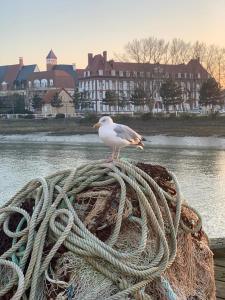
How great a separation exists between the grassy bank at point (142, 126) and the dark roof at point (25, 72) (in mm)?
64527

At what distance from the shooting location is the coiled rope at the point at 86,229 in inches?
94.7

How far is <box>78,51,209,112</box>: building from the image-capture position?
301ft

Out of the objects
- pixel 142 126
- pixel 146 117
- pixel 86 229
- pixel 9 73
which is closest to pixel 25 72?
pixel 9 73

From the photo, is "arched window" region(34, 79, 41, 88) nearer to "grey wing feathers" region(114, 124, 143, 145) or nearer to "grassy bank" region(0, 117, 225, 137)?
"grassy bank" region(0, 117, 225, 137)

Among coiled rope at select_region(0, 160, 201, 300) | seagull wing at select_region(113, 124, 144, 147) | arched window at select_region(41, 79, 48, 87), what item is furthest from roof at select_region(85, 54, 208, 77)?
coiled rope at select_region(0, 160, 201, 300)

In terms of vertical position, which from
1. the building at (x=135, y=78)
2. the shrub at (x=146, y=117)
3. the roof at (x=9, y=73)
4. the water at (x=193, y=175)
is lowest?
the water at (x=193, y=175)

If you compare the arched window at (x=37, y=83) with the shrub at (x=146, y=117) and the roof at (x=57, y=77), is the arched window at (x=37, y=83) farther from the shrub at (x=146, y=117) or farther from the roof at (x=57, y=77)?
the shrub at (x=146, y=117)

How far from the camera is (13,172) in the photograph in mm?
25250

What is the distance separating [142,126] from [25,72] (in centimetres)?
8774

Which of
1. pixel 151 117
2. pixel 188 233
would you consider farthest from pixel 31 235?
pixel 151 117

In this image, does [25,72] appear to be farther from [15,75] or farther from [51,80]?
[51,80]

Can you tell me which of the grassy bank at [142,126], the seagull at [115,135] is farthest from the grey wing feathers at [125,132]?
the grassy bank at [142,126]

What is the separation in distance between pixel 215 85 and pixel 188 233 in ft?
244

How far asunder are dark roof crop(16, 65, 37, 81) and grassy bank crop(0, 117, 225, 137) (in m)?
64.5
